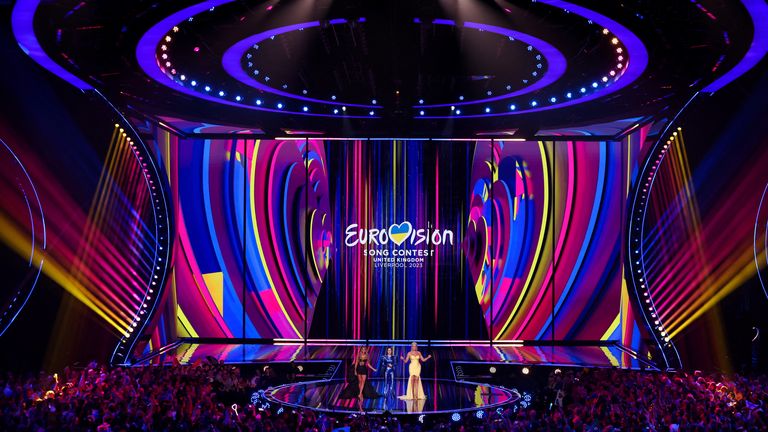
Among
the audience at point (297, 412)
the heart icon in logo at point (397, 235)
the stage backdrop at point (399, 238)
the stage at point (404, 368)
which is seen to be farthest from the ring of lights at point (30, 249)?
the heart icon in logo at point (397, 235)

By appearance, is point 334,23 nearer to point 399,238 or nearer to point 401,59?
point 401,59

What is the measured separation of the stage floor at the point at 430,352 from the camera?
13943 mm

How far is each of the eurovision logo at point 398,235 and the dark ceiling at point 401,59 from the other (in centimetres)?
194

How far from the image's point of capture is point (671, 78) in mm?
11680

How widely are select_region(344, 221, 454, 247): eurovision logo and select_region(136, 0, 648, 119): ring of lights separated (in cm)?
252

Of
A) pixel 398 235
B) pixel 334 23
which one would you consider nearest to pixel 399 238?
pixel 398 235

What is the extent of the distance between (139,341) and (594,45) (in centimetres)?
927

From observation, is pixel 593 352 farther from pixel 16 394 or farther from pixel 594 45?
pixel 16 394

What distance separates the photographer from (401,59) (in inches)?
447

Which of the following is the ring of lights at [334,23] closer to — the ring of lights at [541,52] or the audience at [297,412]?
the ring of lights at [541,52]

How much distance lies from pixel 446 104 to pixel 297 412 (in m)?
7.11

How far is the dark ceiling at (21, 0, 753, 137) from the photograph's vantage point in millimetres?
9367

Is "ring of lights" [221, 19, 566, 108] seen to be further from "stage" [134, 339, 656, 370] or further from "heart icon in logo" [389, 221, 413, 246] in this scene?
"stage" [134, 339, 656, 370]

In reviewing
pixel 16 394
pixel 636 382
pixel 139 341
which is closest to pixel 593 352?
pixel 636 382
